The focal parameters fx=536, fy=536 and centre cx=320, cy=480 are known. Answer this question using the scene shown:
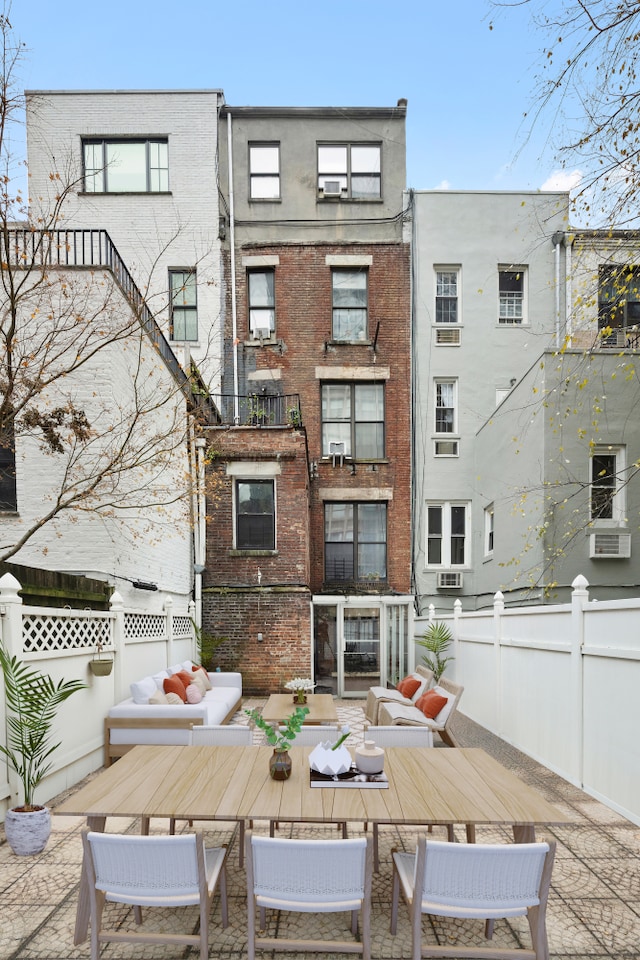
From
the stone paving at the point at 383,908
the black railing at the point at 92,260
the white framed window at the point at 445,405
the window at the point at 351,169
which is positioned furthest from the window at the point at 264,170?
the stone paving at the point at 383,908

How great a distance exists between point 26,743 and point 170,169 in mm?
12569

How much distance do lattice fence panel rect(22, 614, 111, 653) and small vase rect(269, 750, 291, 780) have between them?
3019 mm

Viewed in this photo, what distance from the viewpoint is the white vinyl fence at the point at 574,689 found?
4758 mm

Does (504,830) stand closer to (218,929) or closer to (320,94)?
(218,929)

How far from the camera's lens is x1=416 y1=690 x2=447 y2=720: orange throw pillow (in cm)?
723

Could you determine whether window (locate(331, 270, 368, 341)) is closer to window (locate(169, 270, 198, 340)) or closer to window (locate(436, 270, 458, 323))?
window (locate(436, 270, 458, 323))

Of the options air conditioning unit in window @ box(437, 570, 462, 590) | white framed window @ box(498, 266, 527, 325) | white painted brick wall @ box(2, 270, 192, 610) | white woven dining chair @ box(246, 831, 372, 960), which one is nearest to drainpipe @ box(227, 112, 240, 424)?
white painted brick wall @ box(2, 270, 192, 610)

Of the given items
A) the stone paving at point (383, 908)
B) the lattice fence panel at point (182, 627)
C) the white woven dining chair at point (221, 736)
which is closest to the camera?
the stone paving at point (383, 908)

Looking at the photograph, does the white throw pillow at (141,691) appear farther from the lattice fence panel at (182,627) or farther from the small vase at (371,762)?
the small vase at (371,762)

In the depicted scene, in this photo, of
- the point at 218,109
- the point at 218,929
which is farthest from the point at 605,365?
the point at 218,109

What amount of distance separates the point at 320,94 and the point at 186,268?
17.6ft

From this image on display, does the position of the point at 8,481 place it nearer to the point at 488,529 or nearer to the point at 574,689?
the point at 574,689

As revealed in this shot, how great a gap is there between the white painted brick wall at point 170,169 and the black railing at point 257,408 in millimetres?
837

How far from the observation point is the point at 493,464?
11727mm
